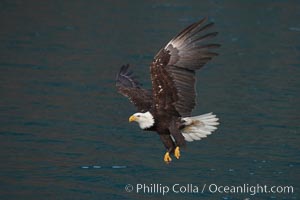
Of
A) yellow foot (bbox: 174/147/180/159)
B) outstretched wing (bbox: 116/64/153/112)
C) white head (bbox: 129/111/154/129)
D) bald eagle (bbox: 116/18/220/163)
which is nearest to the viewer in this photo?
bald eagle (bbox: 116/18/220/163)

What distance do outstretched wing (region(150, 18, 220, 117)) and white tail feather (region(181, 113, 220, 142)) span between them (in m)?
0.29

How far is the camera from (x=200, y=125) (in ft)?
30.0

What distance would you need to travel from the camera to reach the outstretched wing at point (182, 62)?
876cm

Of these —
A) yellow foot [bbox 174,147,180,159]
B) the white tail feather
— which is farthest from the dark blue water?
the white tail feather

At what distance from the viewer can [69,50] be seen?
1695cm

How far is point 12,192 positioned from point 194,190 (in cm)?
195

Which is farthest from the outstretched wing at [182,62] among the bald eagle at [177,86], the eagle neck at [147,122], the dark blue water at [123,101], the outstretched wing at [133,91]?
the dark blue water at [123,101]

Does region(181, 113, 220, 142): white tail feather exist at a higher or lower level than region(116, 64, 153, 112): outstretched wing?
lower

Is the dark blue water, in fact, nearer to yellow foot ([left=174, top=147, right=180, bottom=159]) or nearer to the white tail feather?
yellow foot ([left=174, top=147, right=180, bottom=159])

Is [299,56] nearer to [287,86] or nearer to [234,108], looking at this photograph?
[287,86]

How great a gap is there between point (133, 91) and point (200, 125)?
3.38 ft

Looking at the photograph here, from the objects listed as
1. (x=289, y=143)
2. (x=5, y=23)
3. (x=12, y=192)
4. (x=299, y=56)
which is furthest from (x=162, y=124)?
(x=5, y=23)

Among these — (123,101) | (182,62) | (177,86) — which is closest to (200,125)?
(177,86)

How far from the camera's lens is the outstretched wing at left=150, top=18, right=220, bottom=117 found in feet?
28.7
